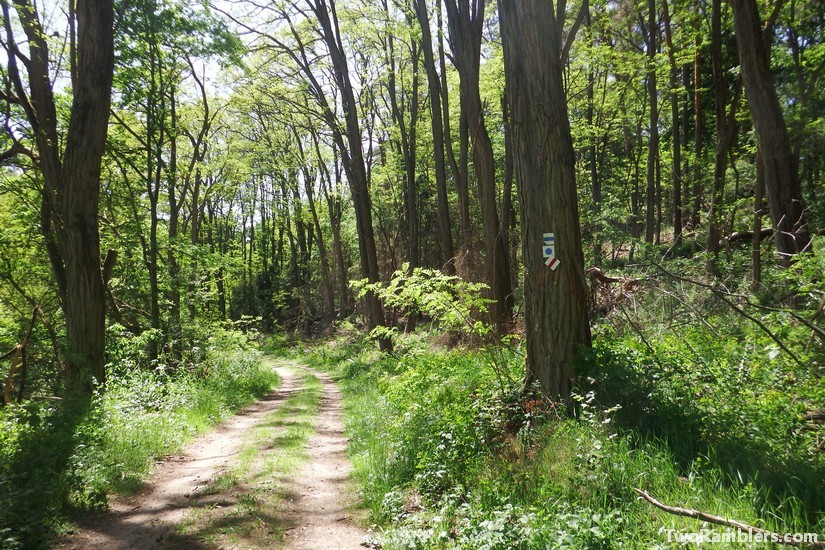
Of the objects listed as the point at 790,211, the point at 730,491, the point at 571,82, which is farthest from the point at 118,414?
the point at 571,82

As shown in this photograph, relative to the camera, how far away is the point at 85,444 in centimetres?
548

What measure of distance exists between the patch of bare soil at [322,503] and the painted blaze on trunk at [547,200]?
8.13 ft

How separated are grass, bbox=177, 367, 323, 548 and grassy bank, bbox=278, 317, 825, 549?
994 mm

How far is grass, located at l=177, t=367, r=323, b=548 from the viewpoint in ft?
13.7

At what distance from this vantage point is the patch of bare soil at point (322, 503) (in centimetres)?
426

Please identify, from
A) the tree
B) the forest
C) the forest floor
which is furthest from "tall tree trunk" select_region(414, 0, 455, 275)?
the tree

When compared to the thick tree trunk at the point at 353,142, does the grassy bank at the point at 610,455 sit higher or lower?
lower

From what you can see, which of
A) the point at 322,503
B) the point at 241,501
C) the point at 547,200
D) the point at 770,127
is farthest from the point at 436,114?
the point at 241,501

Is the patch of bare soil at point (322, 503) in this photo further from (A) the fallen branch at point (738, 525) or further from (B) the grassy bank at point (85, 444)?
(A) the fallen branch at point (738, 525)

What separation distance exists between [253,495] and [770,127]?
1019cm

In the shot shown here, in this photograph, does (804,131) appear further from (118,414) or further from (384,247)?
(384,247)

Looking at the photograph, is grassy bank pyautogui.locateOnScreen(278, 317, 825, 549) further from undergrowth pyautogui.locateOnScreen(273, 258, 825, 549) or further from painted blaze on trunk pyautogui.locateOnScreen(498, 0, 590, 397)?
painted blaze on trunk pyautogui.locateOnScreen(498, 0, 590, 397)

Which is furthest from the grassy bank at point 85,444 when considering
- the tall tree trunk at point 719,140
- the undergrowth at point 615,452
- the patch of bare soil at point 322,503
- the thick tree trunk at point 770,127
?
the tall tree trunk at point 719,140

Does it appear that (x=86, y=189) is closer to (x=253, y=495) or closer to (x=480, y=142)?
(x=253, y=495)
